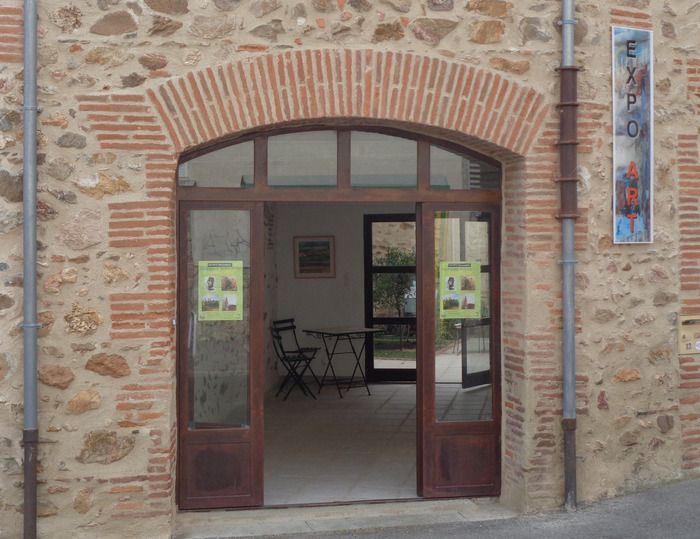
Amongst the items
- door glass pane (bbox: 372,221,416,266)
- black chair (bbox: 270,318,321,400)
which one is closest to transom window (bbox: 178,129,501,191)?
black chair (bbox: 270,318,321,400)

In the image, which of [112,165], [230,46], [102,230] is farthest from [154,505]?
[230,46]

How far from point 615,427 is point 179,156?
3729 mm

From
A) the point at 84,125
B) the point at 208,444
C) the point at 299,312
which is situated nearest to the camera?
the point at 84,125

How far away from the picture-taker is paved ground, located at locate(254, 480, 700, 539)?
653 centimetres

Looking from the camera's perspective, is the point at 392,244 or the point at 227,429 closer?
the point at 227,429

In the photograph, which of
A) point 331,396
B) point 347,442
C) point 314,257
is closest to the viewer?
point 347,442

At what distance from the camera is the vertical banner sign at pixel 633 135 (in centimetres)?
716

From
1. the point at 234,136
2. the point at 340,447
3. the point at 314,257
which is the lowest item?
the point at 340,447

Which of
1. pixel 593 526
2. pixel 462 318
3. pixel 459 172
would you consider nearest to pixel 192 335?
pixel 462 318

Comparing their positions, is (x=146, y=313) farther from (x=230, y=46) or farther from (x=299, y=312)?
(x=299, y=312)

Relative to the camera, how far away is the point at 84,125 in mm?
6402

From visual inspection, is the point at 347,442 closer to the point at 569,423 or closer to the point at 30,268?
the point at 569,423

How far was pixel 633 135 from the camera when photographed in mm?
7227

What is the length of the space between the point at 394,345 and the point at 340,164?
7.24 metres
